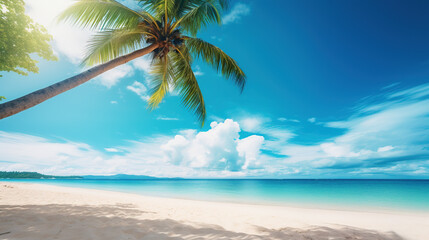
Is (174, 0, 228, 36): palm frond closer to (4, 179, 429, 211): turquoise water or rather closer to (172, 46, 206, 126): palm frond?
(172, 46, 206, 126): palm frond

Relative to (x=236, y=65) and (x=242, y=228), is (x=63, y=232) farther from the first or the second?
(x=236, y=65)

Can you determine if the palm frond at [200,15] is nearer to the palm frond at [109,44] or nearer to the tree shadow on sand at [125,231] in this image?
the palm frond at [109,44]

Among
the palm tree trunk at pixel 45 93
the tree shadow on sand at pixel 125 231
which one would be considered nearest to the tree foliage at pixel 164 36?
the palm tree trunk at pixel 45 93

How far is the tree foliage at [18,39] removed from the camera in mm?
4938

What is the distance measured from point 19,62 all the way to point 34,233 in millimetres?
5215

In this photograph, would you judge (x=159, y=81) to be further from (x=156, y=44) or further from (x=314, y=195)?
(x=314, y=195)

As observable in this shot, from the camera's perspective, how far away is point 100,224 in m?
3.50

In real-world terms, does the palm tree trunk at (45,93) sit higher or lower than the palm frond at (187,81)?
lower

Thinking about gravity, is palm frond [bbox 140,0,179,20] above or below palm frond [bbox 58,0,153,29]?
above

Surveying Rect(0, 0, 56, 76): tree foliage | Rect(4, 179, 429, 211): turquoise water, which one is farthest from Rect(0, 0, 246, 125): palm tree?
Rect(4, 179, 429, 211): turquoise water

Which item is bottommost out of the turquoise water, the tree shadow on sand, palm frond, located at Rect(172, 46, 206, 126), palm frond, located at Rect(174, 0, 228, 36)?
the turquoise water

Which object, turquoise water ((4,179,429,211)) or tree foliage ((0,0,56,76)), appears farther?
turquoise water ((4,179,429,211))

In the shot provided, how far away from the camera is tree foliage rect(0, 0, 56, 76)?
16.2 feet

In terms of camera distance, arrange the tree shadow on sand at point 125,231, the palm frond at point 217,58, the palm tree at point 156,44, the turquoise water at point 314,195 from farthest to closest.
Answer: the turquoise water at point 314,195 → the palm frond at point 217,58 → the palm tree at point 156,44 → the tree shadow on sand at point 125,231
